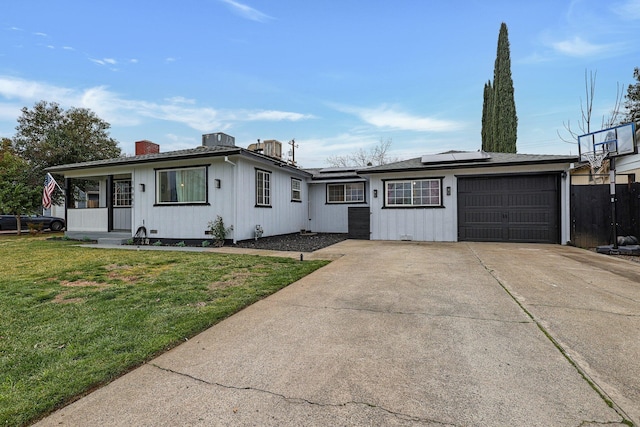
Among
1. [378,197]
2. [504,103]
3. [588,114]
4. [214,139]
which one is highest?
[504,103]

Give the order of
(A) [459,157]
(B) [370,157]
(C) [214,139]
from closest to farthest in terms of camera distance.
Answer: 1. (A) [459,157]
2. (C) [214,139]
3. (B) [370,157]

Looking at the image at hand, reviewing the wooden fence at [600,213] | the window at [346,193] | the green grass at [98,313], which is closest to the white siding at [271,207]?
the window at [346,193]

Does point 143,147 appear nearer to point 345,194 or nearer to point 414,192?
point 345,194

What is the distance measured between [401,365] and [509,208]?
9.71m

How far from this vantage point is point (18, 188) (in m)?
14.2

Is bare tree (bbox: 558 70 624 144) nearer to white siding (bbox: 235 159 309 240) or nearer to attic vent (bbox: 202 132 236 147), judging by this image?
white siding (bbox: 235 159 309 240)

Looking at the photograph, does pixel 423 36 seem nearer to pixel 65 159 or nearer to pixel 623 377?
pixel 623 377

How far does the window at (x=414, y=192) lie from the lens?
10680 mm

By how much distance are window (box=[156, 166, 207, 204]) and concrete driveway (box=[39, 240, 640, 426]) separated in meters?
7.32

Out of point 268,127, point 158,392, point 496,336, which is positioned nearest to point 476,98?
point 268,127

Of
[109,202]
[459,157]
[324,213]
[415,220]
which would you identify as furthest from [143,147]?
[459,157]

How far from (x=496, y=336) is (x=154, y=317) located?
3.37 metres

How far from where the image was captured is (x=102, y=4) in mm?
9422

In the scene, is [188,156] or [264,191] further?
[264,191]
